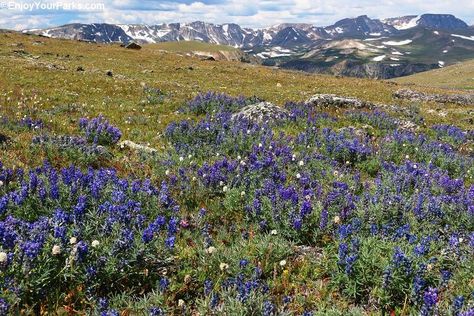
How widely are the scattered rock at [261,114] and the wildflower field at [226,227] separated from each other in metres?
2.21

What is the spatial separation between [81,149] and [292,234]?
5754 millimetres

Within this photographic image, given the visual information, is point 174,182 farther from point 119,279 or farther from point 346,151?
point 346,151

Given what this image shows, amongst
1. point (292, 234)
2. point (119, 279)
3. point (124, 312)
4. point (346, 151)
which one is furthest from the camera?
point (346, 151)

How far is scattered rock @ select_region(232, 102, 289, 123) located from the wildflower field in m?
2.21

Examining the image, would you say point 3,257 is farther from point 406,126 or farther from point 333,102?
point 333,102

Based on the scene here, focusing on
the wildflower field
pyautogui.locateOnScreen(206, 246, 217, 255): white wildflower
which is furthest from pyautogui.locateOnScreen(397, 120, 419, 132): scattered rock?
pyautogui.locateOnScreen(206, 246, 217, 255): white wildflower

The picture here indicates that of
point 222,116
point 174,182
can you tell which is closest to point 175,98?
point 222,116

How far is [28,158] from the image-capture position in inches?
355

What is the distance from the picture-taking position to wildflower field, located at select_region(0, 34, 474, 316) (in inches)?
185

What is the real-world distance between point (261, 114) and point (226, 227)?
8.72 metres

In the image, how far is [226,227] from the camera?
7.00 m

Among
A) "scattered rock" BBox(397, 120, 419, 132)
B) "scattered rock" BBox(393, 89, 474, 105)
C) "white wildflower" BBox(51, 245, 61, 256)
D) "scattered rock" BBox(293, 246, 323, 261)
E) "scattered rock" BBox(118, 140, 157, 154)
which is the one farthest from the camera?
"scattered rock" BBox(393, 89, 474, 105)

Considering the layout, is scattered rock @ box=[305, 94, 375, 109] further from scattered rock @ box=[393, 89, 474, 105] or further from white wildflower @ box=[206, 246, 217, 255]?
white wildflower @ box=[206, 246, 217, 255]

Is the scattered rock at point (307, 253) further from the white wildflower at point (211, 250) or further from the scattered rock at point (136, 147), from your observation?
the scattered rock at point (136, 147)
